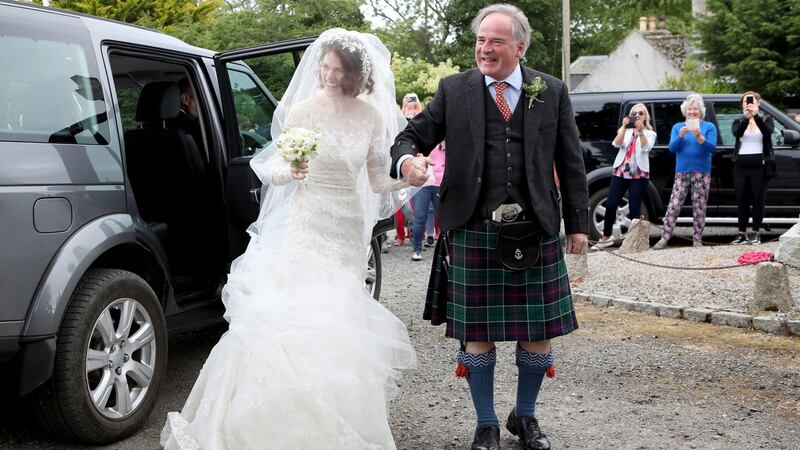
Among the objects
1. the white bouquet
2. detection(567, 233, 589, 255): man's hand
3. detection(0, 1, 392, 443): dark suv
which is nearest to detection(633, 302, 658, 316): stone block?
detection(567, 233, 589, 255): man's hand

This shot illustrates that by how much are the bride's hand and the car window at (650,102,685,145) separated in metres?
8.69

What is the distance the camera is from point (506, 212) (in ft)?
13.4

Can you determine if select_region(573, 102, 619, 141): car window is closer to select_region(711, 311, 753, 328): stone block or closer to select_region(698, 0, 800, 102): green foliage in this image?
select_region(711, 311, 753, 328): stone block

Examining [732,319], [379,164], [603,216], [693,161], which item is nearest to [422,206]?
[603,216]

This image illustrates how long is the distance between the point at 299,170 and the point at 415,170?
61 centimetres

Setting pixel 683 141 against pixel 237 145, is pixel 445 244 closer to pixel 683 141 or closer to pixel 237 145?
pixel 237 145

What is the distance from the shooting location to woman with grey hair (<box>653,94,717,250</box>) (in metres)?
11.0

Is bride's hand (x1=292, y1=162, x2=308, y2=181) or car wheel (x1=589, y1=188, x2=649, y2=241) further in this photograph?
car wheel (x1=589, y1=188, x2=649, y2=241)

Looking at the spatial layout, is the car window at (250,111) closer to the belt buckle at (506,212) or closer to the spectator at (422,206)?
the belt buckle at (506,212)

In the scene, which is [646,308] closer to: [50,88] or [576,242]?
[576,242]

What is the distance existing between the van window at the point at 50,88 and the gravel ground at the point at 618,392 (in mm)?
1583

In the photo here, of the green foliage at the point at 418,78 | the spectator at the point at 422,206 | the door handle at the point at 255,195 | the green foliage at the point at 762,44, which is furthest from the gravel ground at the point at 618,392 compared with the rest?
the green foliage at the point at 762,44

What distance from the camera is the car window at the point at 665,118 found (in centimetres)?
1199

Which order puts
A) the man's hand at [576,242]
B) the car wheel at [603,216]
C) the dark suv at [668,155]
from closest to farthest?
the man's hand at [576,242], the dark suv at [668,155], the car wheel at [603,216]
